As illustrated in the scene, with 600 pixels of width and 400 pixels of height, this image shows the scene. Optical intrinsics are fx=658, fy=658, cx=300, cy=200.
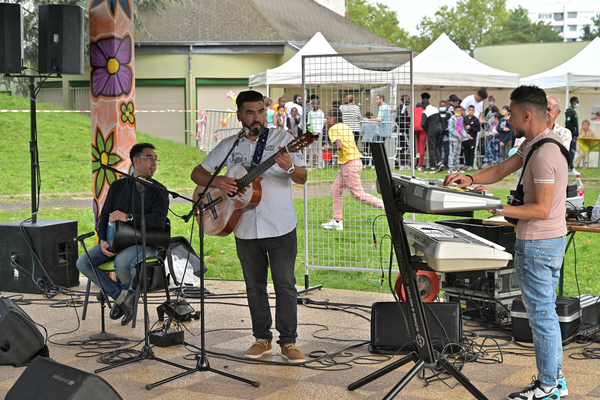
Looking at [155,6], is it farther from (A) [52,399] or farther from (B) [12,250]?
(A) [52,399]

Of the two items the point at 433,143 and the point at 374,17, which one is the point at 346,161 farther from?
the point at 374,17

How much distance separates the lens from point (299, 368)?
14.8 feet

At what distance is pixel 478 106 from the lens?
17.7 metres

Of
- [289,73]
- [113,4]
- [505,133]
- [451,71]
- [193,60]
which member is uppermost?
[193,60]

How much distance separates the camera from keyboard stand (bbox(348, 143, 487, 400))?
348 centimetres

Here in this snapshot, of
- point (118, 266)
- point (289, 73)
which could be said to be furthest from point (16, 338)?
point (289, 73)

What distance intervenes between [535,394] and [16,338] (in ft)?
11.2

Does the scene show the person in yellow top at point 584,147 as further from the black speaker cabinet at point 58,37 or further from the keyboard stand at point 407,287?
the keyboard stand at point 407,287

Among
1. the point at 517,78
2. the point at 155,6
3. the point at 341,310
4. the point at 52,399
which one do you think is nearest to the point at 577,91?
the point at 517,78

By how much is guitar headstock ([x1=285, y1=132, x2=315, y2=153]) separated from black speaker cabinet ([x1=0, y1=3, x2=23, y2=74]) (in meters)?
3.78

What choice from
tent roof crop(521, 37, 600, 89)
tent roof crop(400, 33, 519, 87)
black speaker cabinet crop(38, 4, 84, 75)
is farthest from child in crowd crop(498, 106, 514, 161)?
black speaker cabinet crop(38, 4, 84, 75)

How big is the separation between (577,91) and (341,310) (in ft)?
59.9

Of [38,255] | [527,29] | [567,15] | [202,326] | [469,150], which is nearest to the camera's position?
[202,326]

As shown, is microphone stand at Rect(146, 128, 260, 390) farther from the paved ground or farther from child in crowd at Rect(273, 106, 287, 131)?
child in crowd at Rect(273, 106, 287, 131)
